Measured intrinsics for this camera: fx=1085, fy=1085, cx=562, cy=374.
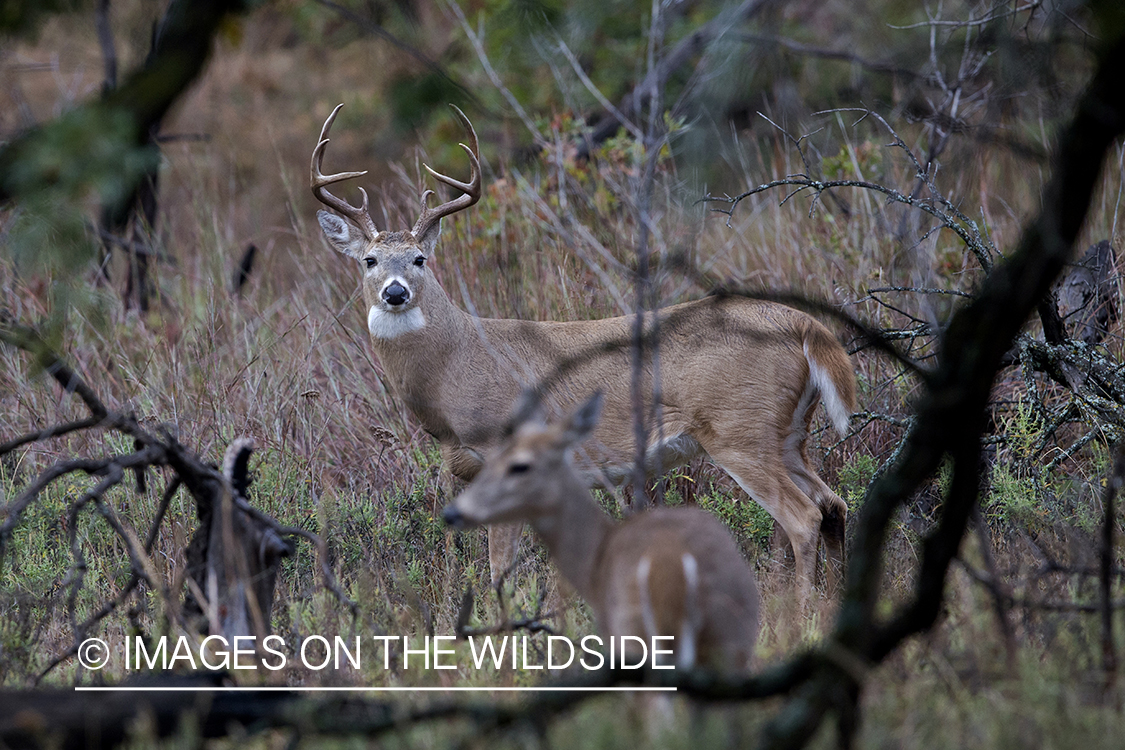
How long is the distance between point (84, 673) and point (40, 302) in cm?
403

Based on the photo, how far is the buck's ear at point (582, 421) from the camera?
2.94 m

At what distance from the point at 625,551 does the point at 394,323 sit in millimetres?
3567

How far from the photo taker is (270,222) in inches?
553

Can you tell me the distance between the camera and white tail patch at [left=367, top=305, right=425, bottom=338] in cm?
613

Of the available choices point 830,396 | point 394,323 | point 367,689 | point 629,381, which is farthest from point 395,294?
point 367,689

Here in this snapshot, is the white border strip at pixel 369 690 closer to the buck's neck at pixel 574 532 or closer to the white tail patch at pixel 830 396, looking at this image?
the buck's neck at pixel 574 532

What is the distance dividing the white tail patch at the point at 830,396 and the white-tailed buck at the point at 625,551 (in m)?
2.78

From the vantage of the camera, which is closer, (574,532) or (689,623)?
(689,623)

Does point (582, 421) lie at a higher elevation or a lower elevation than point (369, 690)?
higher

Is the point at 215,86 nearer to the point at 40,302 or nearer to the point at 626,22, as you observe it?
the point at 626,22

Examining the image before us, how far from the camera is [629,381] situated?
235 inches

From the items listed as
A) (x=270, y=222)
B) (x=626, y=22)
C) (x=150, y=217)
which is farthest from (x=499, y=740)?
(x=270, y=222)

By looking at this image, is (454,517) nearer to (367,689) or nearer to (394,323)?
(367,689)

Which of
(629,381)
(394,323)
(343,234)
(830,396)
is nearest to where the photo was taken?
(830,396)
